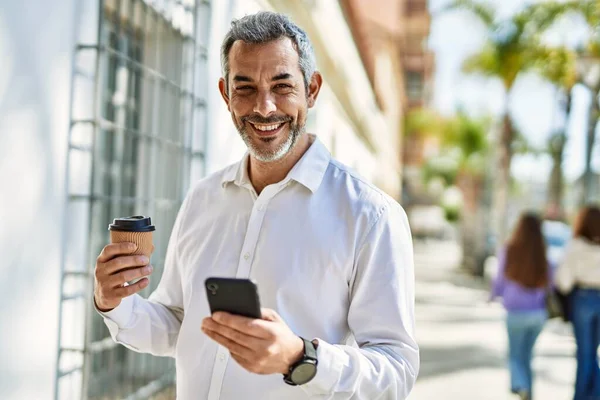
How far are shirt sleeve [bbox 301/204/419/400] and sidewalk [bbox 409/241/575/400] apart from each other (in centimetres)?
526

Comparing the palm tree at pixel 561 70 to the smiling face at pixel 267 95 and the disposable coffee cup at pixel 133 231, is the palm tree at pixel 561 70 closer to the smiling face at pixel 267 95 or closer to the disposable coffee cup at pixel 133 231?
the smiling face at pixel 267 95

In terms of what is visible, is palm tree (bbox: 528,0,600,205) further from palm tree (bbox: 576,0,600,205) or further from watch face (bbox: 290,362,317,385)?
watch face (bbox: 290,362,317,385)

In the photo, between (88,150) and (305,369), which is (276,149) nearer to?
(305,369)

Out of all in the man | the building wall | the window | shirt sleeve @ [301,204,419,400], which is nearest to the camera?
shirt sleeve @ [301,204,419,400]

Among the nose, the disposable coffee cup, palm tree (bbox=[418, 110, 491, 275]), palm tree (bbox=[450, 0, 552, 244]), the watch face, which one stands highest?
palm tree (bbox=[450, 0, 552, 244])

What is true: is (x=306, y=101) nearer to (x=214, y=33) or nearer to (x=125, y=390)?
(x=125, y=390)

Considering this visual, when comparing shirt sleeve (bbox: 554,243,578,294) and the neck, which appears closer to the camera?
the neck

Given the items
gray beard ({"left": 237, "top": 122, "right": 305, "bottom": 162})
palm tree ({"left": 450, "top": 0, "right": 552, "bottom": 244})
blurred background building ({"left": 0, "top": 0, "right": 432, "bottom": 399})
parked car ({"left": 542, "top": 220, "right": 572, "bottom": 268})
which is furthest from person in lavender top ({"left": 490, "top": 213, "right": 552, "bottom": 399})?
palm tree ({"left": 450, "top": 0, "right": 552, "bottom": 244})

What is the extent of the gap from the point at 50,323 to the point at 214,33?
106 inches

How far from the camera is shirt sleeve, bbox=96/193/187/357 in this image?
2188mm

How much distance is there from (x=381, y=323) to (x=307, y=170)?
0.53 m

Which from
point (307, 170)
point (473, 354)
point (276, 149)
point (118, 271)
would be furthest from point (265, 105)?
point (473, 354)

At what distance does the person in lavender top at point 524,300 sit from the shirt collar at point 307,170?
500 cm

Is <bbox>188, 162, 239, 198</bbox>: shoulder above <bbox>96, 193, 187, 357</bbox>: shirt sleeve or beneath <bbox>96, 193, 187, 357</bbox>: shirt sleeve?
above
